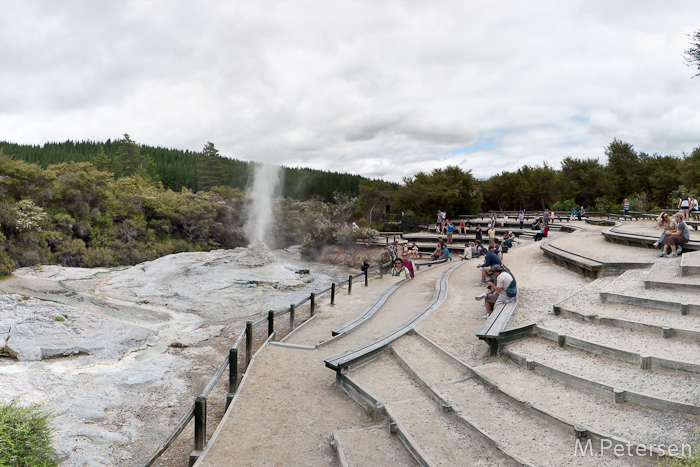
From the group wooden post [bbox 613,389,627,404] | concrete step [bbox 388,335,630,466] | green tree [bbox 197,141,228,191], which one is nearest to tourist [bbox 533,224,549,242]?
concrete step [bbox 388,335,630,466]

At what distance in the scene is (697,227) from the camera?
51.5 feet

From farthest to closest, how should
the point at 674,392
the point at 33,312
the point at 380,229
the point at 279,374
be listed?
the point at 380,229 < the point at 33,312 < the point at 279,374 < the point at 674,392

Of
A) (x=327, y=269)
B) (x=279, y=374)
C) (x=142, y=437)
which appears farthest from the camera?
(x=327, y=269)

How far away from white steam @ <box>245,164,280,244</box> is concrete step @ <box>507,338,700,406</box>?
120 feet

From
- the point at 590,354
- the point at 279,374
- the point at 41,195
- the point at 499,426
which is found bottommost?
the point at 279,374

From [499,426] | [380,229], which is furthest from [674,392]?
[380,229]

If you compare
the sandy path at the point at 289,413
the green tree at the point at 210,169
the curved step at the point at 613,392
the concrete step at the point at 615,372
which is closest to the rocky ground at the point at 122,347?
the sandy path at the point at 289,413

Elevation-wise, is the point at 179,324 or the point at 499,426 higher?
the point at 499,426

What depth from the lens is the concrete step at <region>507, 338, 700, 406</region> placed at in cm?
431

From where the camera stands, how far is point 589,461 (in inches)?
145

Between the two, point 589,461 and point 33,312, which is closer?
point 589,461

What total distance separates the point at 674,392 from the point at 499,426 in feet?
6.09

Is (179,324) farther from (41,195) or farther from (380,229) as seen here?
(380,229)

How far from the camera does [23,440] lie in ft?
14.3
